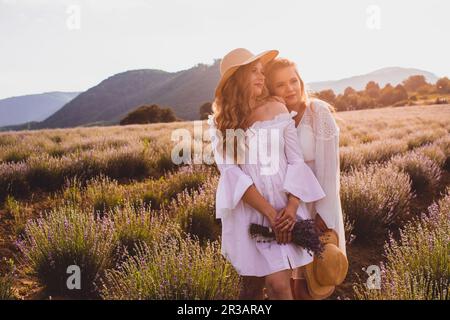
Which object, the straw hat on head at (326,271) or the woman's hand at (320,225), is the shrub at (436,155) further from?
the straw hat on head at (326,271)

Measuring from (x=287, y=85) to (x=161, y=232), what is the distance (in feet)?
6.24

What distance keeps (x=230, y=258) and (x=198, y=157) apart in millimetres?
5295

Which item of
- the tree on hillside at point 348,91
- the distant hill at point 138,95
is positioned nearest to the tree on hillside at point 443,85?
the tree on hillside at point 348,91

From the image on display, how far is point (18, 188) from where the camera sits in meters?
6.05

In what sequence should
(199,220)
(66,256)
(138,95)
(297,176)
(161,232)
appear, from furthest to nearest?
1. (138,95)
2. (199,220)
3. (161,232)
4. (66,256)
5. (297,176)

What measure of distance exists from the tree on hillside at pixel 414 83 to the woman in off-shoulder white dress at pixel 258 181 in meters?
61.1

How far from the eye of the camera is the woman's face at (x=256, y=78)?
253cm

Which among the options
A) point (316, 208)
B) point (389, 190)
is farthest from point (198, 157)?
point (316, 208)

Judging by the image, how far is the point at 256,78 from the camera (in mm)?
2533

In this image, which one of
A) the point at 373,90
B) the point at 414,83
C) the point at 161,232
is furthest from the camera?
the point at 373,90

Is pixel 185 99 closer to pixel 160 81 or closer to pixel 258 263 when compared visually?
pixel 160 81

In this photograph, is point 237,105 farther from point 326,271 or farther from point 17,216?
point 17,216

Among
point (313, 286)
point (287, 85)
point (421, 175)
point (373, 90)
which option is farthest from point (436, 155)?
point (373, 90)

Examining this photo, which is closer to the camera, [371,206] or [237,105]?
[237,105]
